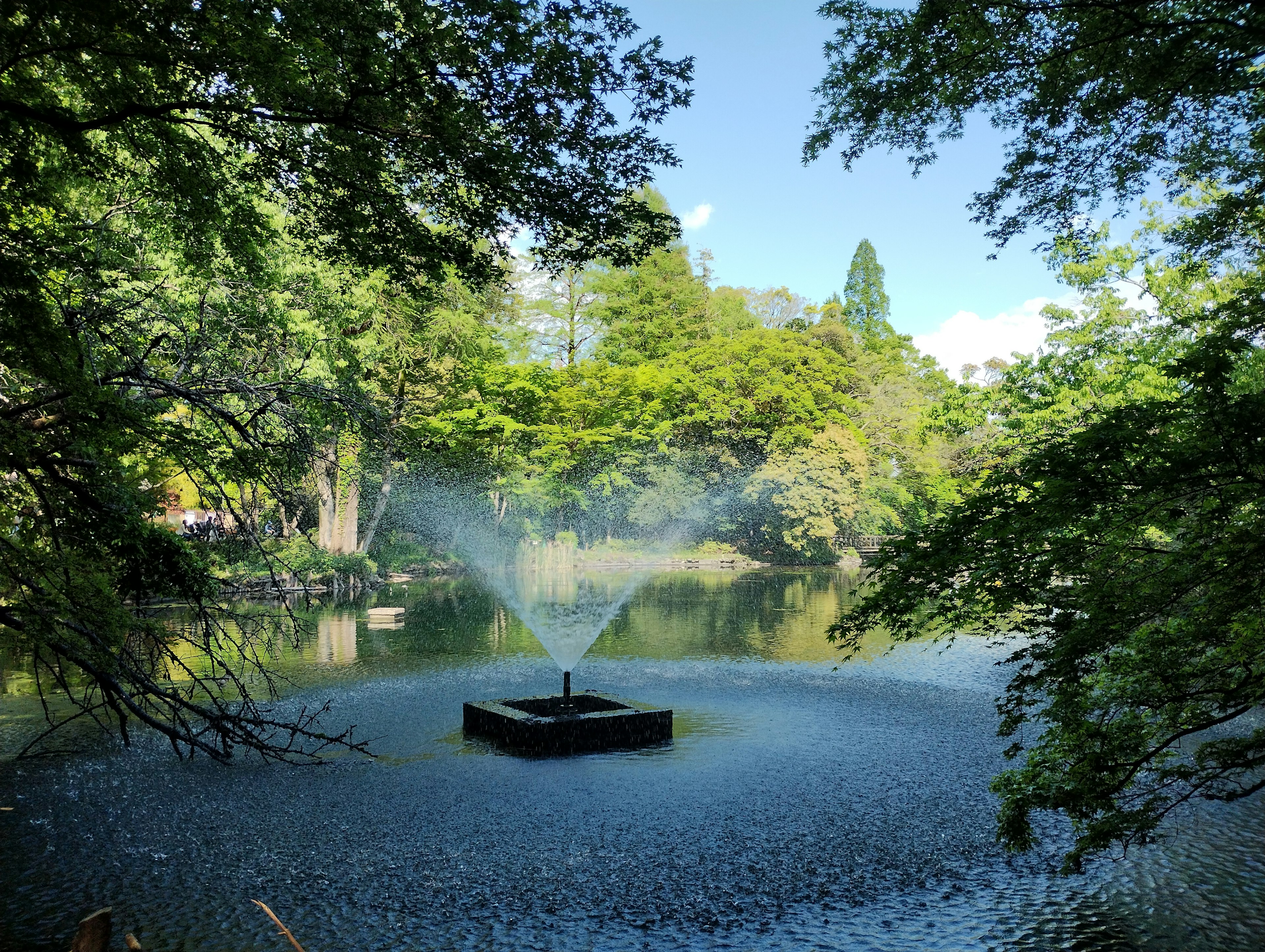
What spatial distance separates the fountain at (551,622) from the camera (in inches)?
398

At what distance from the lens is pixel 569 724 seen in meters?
10.0

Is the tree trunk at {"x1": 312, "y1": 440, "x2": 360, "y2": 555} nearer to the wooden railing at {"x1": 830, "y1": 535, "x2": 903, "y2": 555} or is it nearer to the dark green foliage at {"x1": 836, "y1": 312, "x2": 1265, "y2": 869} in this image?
the wooden railing at {"x1": 830, "y1": 535, "x2": 903, "y2": 555}

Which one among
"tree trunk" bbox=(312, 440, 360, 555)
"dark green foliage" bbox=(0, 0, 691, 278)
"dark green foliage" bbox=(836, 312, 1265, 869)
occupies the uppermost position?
"dark green foliage" bbox=(0, 0, 691, 278)

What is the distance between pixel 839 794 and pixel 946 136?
20.3 ft

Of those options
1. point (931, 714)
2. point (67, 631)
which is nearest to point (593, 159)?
point (67, 631)

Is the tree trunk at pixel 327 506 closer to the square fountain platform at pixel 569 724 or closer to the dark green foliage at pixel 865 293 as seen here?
the square fountain platform at pixel 569 724

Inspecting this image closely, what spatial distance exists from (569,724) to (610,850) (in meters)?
2.98

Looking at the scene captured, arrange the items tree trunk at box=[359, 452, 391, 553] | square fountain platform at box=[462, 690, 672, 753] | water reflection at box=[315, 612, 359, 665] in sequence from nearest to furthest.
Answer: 1. square fountain platform at box=[462, 690, 672, 753]
2. water reflection at box=[315, 612, 359, 665]
3. tree trunk at box=[359, 452, 391, 553]

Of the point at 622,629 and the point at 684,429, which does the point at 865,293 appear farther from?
the point at 622,629

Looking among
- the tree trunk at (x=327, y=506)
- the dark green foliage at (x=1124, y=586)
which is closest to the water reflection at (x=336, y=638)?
the tree trunk at (x=327, y=506)

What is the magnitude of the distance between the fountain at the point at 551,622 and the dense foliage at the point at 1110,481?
4421mm

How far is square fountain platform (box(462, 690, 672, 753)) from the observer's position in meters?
10.0

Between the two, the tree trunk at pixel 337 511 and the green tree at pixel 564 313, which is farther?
the green tree at pixel 564 313

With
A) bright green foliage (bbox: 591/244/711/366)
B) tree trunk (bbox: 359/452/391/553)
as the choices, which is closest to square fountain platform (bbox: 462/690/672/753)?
tree trunk (bbox: 359/452/391/553)
